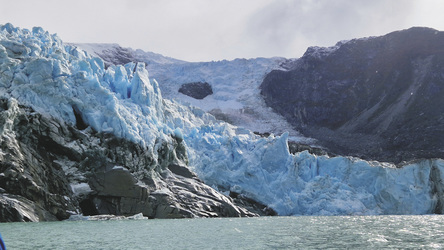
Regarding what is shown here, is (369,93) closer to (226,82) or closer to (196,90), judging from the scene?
(226,82)

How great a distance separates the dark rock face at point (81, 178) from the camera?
2700 centimetres

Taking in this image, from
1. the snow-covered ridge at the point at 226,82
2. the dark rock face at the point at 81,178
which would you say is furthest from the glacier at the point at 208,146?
the snow-covered ridge at the point at 226,82

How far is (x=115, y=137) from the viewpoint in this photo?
115 feet

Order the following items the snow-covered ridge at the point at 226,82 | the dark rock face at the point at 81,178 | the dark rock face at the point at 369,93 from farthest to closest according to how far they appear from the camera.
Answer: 1. the snow-covered ridge at the point at 226,82
2. the dark rock face at the point at 369,93
3. the dark rock face at the point at 81,178

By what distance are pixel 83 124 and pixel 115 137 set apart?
115 inches

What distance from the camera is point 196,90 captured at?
108375 mm

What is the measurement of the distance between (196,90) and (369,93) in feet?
140

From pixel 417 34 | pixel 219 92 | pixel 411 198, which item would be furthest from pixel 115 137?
pixel 417 34

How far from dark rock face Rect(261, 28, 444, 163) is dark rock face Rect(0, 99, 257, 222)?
50.0m

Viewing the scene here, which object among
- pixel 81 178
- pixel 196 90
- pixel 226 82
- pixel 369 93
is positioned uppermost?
pixel 226 82

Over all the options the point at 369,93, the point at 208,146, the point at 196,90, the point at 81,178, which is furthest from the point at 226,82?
the point at 81,178

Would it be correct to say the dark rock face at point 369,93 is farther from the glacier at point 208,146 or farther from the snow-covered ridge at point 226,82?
the glacier at point 208,146

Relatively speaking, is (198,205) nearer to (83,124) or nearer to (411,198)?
(83,124)

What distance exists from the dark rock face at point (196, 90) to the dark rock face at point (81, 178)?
68.4 meters
